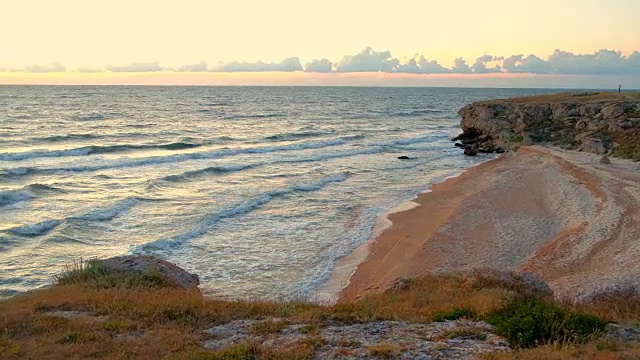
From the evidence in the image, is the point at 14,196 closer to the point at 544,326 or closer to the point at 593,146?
the point at 544,326

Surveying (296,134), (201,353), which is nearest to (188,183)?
(201,353)

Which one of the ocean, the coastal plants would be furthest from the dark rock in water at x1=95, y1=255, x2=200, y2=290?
the ocean

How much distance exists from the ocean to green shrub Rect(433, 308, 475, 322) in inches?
224

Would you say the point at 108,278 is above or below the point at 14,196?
above

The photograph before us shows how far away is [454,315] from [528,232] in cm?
1184

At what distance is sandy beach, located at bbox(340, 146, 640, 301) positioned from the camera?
14242 millimetres

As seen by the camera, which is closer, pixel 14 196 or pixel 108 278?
pixel 108 278

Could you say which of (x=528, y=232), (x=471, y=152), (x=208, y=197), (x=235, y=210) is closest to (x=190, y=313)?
(x=528, y=232)

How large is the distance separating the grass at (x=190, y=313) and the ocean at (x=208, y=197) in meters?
4.24

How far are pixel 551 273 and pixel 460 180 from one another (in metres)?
18.2

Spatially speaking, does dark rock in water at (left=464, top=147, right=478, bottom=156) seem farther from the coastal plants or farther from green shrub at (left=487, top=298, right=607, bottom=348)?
green shrub at (left=487, top=298, right=607, bottom=348)

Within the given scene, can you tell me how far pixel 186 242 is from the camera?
19.4 metres

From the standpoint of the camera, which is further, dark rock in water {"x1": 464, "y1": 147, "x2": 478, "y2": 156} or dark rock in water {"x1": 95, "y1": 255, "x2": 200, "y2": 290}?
dark rock in water {"x1": 464, "y1": 147, "x2": 478, "y2": 156}

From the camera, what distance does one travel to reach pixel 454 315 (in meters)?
8.61
